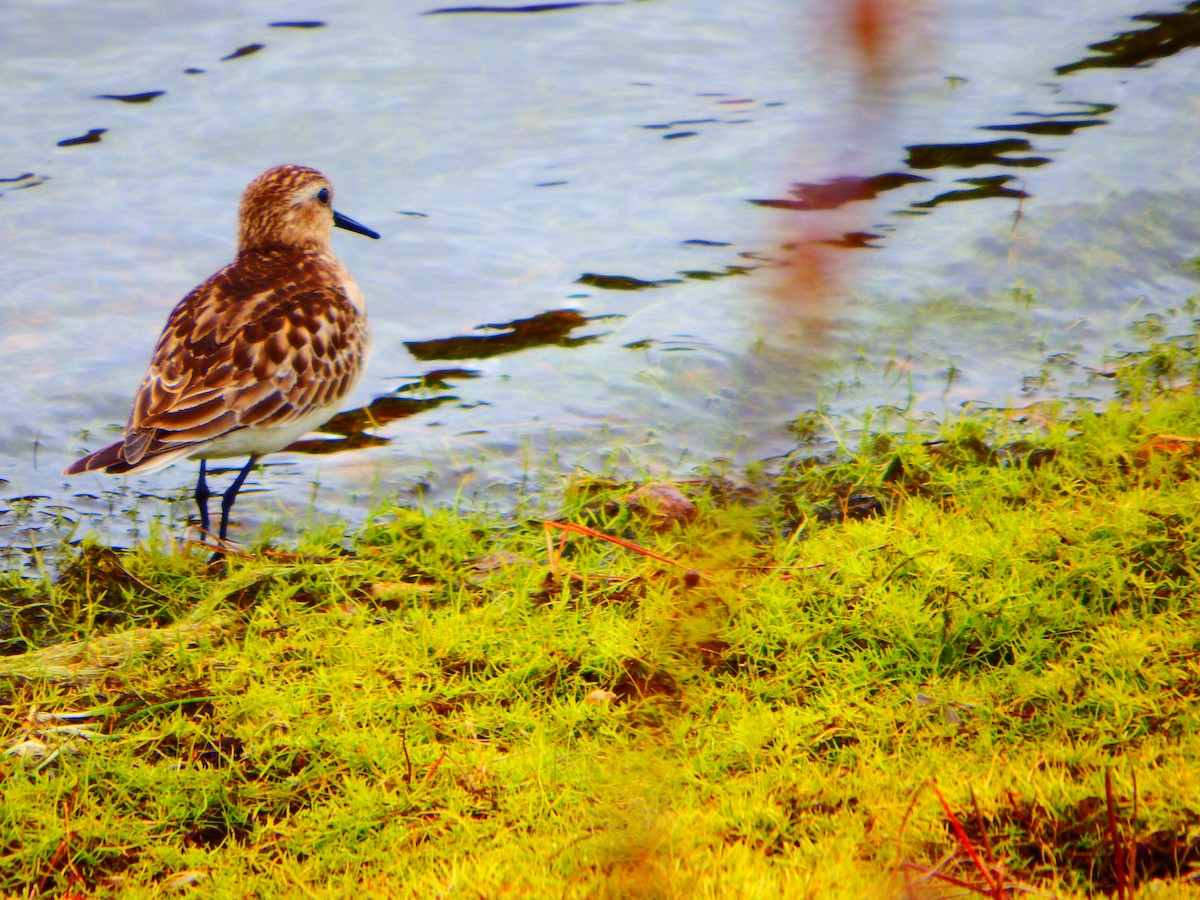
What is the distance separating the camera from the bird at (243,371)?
5137mm

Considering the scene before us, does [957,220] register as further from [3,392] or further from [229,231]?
[3,392]

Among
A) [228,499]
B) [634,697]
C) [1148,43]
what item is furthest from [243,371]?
[1148,43]

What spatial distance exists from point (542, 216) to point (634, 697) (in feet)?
17.0

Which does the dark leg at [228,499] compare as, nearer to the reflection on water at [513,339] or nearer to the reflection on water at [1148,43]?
the reflection on water at [513,339]

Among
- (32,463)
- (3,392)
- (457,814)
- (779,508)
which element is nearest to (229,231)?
(3,392)

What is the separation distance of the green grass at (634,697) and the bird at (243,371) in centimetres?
46

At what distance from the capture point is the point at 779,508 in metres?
5.30

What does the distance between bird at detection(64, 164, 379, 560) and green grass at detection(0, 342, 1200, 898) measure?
0.46m

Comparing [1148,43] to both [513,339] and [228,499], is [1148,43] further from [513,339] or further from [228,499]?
[228,499]

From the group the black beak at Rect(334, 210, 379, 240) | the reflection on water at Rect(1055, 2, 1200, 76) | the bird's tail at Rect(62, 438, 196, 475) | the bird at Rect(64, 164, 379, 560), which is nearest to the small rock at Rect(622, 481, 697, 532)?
the bird at Rect(64, 164, 379, 560)

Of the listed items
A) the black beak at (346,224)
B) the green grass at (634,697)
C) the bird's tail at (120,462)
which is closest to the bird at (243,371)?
the bird's tail at (120,462)

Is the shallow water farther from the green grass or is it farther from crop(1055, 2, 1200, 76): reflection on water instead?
the green grass

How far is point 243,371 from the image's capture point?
536 centimetres

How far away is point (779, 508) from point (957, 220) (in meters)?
3.81
